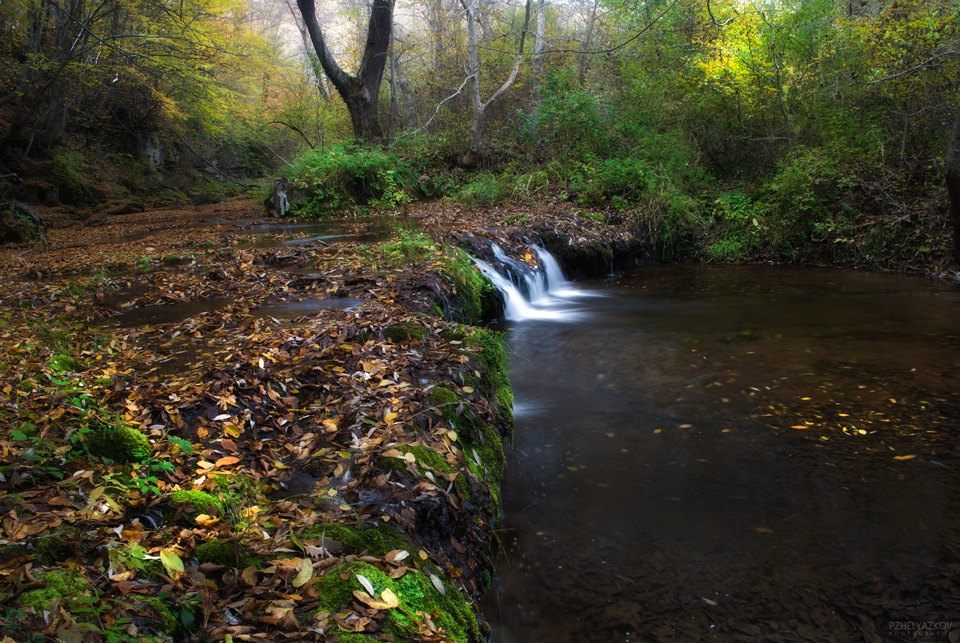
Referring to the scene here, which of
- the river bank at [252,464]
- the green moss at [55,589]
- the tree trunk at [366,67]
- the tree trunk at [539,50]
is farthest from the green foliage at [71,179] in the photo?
the green moss at [55,589]

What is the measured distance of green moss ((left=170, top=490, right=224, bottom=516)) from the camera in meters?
2.57

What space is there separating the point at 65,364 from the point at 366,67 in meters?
16.4

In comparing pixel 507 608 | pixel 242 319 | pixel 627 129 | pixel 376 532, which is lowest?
pixel 507 608

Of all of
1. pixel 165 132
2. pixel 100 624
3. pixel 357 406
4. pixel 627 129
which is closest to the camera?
pixel 100 624

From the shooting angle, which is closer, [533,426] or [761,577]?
[761,577]

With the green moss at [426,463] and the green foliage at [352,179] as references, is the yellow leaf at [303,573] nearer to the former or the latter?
the green moss at [426,463]

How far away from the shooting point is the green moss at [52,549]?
6.61 feet

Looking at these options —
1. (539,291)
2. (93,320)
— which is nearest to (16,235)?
(93,320)

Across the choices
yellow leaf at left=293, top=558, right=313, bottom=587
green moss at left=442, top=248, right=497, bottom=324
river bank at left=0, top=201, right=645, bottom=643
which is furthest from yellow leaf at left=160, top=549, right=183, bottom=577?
green moss at left=442, top=248, right=497, bottom=324

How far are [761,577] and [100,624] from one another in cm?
316

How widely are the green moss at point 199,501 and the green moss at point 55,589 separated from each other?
652 millimetres

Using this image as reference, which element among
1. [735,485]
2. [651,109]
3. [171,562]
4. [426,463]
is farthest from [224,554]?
[651,109]

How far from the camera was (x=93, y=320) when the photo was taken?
247 inches

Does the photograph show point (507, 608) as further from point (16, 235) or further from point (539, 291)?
point (16, 235)
